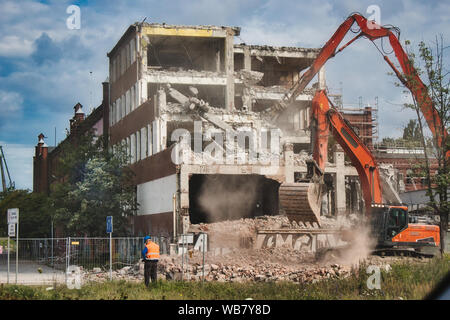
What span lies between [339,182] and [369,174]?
16.3 m

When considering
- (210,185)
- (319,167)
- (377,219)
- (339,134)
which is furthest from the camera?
(210,185)

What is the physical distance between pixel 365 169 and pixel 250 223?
29.5 ft

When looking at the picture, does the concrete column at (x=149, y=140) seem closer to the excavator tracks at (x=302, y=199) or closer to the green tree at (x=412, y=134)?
the excavator tracks at (x=302, y=199)

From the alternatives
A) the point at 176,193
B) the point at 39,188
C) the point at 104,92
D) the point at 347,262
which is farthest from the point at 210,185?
the point at 39,188

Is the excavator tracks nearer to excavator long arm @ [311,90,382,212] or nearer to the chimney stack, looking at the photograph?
excavator long arm @ [311,90,382,212]

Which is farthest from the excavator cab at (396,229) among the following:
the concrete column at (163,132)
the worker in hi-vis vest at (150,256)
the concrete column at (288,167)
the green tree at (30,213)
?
the green tree at (30,213)

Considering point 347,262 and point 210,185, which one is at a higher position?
point 210,185

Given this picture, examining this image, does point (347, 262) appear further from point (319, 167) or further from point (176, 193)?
point (176, 193)

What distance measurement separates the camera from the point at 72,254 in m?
29.0

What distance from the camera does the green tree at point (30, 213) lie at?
5741 cm

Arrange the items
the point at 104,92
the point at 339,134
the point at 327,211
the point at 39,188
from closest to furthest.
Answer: the point at 339,134, the point at 327,211, the point at 104,92, the point at 39,188

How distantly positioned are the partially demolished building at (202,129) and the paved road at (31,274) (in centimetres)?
798

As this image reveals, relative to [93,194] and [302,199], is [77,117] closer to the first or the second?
[93,194]

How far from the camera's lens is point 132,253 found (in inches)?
1252
